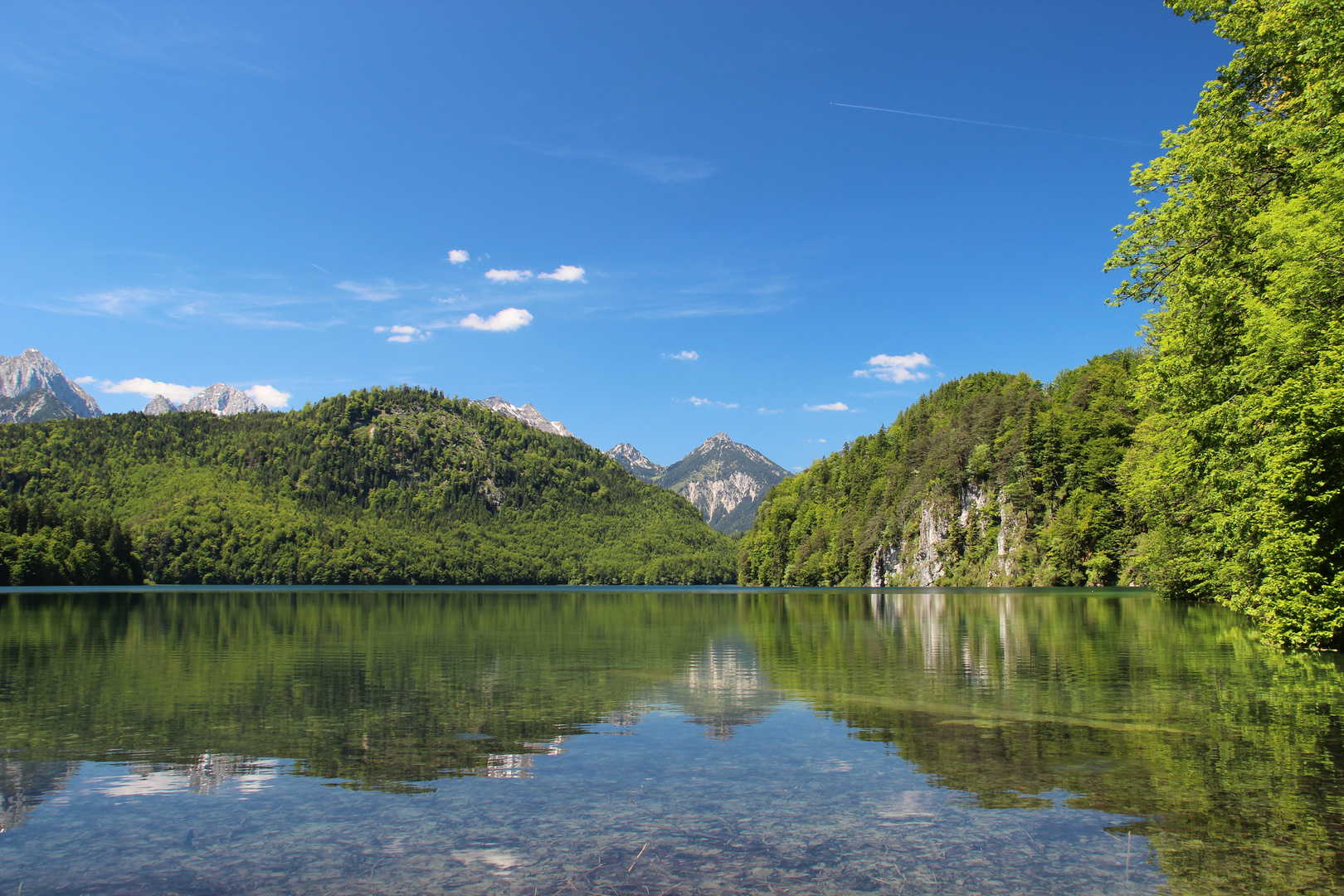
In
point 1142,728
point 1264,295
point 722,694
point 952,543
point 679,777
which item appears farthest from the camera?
point 952,543

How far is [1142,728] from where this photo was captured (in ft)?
49.9

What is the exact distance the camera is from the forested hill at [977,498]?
106688 mm

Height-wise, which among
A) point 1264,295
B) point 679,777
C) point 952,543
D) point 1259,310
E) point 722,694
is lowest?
point 722,694

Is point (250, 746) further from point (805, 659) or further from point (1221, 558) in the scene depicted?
point (1221, 558)

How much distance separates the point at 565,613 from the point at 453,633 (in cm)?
2627

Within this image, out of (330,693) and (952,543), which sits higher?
(952,543)

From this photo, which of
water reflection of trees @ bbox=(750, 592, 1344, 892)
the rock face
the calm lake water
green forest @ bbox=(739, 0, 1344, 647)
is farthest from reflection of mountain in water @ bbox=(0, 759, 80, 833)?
the rock face

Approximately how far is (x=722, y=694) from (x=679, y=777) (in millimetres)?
8776

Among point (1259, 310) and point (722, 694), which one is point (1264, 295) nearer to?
point (1259, 310)

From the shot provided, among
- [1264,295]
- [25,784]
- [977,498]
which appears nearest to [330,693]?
[25,784]

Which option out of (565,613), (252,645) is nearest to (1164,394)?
(252,645)

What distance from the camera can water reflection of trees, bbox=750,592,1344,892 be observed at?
9102 mm

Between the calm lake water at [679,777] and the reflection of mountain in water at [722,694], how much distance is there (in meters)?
0.14

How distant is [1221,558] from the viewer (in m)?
44.1
